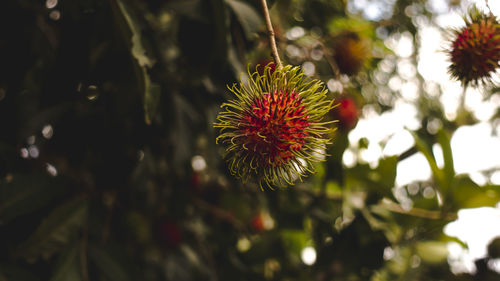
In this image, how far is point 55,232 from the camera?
1033 mm

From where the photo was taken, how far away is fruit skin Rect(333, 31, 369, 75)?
1.52 meters

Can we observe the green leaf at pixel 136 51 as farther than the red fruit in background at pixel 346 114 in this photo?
No

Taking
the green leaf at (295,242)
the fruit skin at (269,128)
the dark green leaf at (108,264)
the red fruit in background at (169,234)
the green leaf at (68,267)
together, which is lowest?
the red fruit in background at (169,234)

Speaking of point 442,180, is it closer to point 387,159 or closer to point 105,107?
point 387,159

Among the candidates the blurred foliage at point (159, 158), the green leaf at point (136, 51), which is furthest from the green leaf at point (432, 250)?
the green leaf at point (136, 51)

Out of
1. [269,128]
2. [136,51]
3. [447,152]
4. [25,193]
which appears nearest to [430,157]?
[447,152]

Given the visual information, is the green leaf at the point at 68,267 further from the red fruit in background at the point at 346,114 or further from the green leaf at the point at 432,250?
the green leaf at the point at 432,250

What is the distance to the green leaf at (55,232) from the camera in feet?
3.24

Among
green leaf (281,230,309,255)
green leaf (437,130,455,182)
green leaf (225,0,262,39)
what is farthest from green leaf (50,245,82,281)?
green leaf (437,130,455,182)

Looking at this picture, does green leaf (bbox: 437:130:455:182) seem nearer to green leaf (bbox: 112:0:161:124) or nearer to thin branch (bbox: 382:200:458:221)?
thin branch (bbox: 382:200:458:221)

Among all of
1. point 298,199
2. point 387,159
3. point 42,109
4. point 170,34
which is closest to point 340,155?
point 387,159

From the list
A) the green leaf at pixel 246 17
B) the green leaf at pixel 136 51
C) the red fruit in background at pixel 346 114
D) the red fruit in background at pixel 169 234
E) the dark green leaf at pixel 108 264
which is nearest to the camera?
the green leaf at pixel 136 51

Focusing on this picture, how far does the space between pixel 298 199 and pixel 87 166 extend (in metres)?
0.88

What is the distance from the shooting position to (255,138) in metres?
0.81
